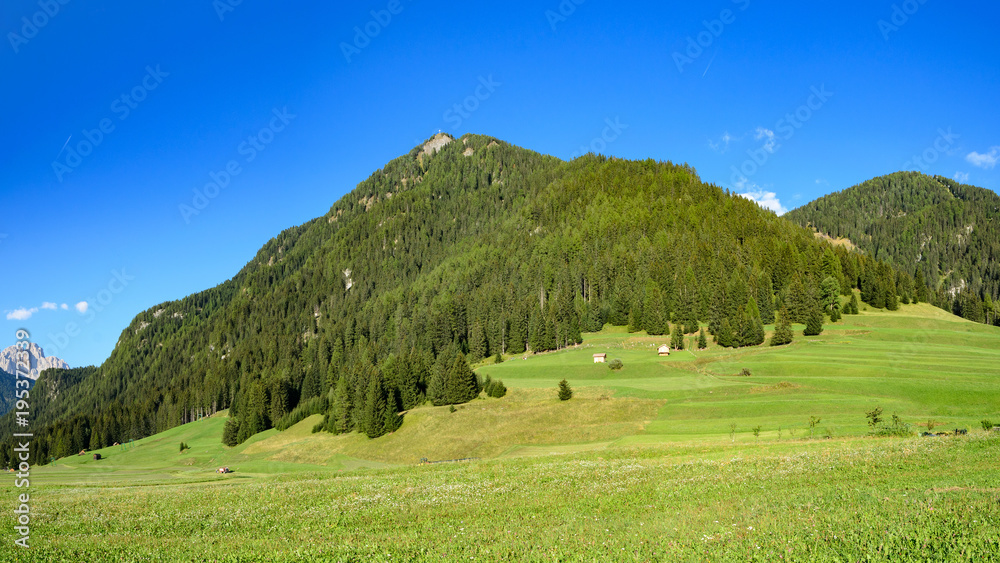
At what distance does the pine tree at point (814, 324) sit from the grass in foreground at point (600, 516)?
277ft

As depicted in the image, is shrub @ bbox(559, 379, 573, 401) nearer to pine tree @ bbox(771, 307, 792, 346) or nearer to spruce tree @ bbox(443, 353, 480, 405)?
spruce tree @ bbox(443, 353, 480, 405)

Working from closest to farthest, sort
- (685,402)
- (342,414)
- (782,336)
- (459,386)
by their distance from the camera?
(685,402), (459,386), (342,414), (782,336)

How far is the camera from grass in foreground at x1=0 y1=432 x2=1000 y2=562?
13133 mm

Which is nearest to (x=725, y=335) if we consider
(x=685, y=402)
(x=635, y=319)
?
(x=635, y=319)

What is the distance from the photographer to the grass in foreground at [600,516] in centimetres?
1313

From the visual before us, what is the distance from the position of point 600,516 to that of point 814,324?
108m

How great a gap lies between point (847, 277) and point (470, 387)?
107024 mm

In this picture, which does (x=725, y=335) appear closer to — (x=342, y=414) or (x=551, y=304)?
(x=551, y=304)

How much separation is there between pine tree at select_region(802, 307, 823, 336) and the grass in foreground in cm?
8454

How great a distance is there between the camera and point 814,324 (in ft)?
351

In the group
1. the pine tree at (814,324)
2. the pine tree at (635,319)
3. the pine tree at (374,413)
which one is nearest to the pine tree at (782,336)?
the pine tree at (814,324)

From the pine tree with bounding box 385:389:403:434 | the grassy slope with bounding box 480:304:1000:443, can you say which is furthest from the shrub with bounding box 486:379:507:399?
the pine tree with bounding box 385:389:403:434

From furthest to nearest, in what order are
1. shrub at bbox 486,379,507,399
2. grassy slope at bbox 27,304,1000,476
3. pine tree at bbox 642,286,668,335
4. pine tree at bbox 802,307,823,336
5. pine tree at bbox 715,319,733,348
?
pine tree at bbox 642,286,668,335 → pine tree at bbox 715,319,733,348 → pine tree at bbox 802,307,823,336 → shrub at bbox 486,379,507,399 → grassy slope at bbox 27,304,1000,476

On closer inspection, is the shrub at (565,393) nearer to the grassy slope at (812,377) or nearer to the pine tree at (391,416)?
the grassy slope at (812,377)
